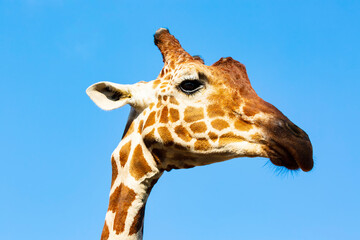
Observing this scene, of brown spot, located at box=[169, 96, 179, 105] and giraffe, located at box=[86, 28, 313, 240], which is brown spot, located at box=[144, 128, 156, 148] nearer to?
giraffe, located at box=[86, 28, 313, 240]

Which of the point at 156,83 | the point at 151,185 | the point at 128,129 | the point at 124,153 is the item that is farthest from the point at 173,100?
the point at 151,185

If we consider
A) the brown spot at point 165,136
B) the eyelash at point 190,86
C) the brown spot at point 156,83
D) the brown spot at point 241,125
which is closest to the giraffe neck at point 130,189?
the brown spot at point 165,136

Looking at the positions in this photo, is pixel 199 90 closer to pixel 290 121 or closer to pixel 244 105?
pixel 244 105

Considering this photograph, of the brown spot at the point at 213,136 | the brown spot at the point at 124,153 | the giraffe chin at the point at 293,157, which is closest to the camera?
the giraffe chin at the point at 293,157

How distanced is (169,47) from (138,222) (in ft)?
8.91

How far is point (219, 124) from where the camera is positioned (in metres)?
5.59

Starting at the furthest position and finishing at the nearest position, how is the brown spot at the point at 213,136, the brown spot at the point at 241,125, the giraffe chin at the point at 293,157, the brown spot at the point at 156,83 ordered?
the brown spot at the point at 156,83
the brown spot at the point at 213,136
the brown spot at the point at 241,125
the giraffe chin at the point at 293,157

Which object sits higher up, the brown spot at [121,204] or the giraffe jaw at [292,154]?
the giraffe jaw at [292,154]

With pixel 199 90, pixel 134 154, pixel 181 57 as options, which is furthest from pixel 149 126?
pixel 181 57

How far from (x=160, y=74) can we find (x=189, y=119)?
119cm

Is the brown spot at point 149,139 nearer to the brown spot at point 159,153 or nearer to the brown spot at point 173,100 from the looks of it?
the brown spot at point 159,153

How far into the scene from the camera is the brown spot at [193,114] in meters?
5.71

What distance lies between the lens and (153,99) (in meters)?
6.17

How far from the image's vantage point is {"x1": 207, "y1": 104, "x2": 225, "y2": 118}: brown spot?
565 cm
